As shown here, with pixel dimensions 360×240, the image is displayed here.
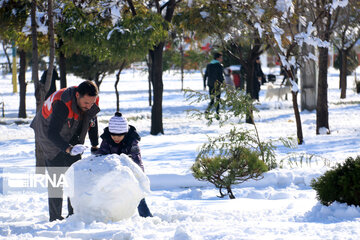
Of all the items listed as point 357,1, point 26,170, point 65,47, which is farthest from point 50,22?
point 357,1

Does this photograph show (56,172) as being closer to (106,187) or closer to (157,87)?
(106,187)

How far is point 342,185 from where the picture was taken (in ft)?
18.4

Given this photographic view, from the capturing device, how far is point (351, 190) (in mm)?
5559

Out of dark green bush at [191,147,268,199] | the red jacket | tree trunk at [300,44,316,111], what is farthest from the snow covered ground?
tree trunk at [300,44,316,111]

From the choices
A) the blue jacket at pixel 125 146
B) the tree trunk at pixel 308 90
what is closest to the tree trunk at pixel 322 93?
the tree trunk at pixel 308 90

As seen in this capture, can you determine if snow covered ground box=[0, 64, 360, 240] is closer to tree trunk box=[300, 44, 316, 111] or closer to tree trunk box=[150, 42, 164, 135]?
tree trunk box=[150, 42, 164, 135]

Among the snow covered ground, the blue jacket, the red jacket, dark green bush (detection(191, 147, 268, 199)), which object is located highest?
the red jacket

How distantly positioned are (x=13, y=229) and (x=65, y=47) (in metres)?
7.05

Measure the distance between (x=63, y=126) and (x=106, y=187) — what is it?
0.93 meters

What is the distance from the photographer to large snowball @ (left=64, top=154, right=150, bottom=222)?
5031 mm

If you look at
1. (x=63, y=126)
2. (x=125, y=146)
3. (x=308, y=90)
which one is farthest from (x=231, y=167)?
(x=308, y=90)

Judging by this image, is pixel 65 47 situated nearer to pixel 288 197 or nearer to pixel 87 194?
pixel 288 197

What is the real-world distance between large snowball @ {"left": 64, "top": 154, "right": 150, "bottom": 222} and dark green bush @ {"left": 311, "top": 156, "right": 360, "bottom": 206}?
5.86ft

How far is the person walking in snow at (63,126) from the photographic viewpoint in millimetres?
5484
